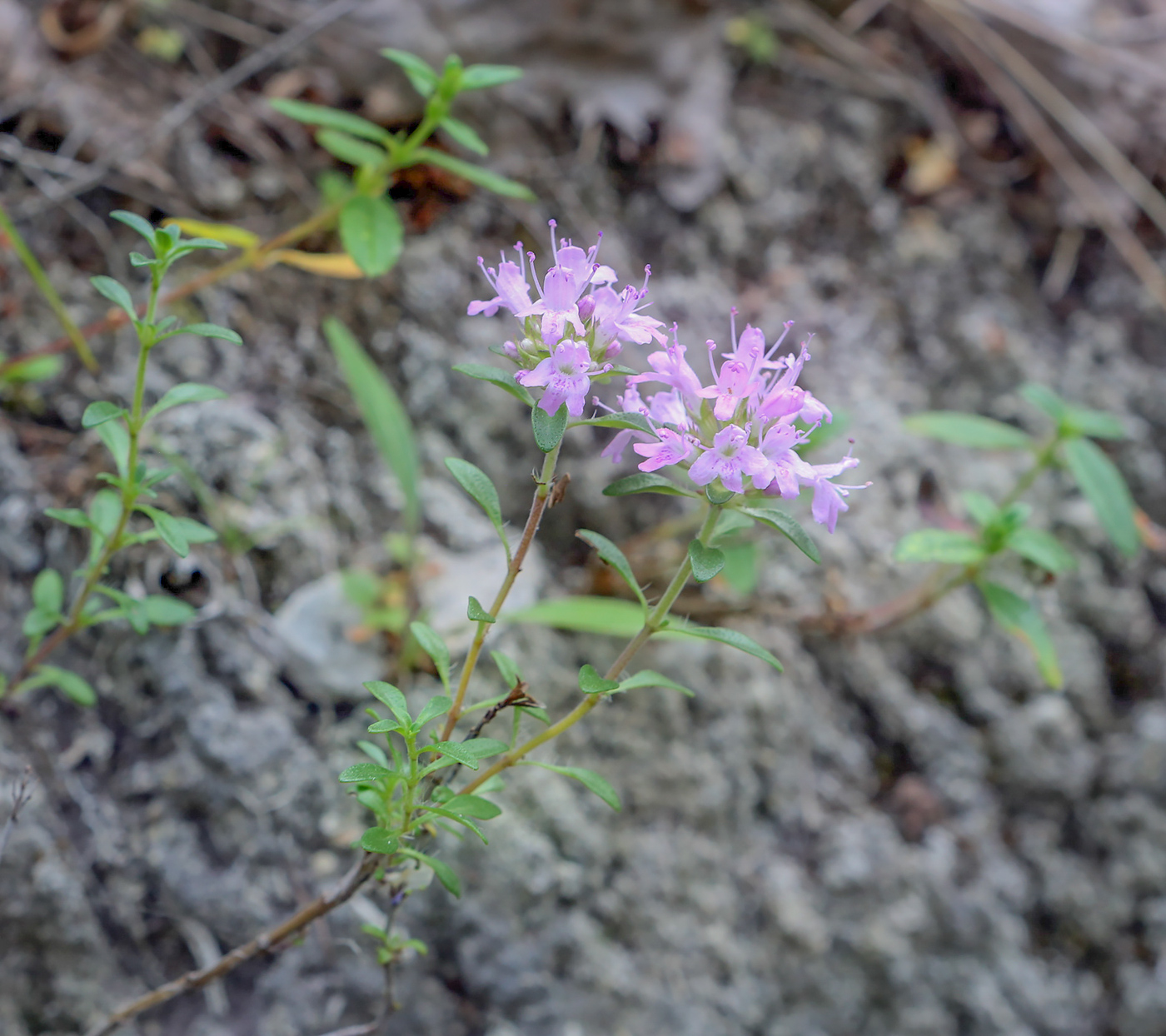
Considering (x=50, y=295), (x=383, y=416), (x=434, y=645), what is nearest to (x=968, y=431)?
(x=383, y=416)

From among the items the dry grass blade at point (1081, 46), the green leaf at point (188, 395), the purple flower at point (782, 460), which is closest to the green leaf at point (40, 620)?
the green leaf at point (188, 395)

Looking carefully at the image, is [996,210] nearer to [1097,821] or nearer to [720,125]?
[720,125]

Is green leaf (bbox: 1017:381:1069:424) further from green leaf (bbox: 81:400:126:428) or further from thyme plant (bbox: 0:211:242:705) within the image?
green leaf (bbox: 81:400:126:428)

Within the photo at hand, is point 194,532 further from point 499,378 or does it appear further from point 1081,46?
point 1081,46

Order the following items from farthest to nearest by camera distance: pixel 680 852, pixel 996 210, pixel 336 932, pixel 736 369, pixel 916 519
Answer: pixel 996 210, pixel 916 519, pixel 680 852, pixel 336 932, pixel 736 369

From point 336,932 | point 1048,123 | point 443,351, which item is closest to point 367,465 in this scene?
point 443,351
